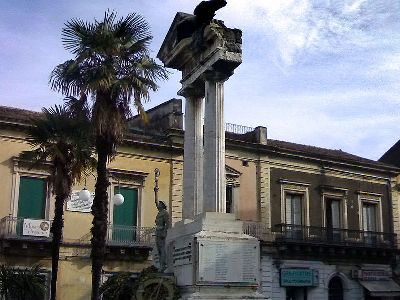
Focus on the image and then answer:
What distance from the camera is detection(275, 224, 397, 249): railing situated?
103 ft

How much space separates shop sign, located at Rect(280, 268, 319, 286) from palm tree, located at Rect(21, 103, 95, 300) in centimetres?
1361

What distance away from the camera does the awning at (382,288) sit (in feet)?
107

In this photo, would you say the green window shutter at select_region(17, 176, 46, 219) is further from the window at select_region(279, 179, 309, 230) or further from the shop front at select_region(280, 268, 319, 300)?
the window at select_region(279, 179, 309, 230)

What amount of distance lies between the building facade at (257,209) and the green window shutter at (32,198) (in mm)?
39

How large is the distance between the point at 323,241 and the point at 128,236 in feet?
34.0

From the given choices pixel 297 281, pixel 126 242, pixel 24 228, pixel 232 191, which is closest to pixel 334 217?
pixel 297 281

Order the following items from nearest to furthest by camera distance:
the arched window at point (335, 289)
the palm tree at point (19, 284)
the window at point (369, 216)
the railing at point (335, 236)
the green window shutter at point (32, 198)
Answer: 1. the palm tree at point (19, 284)
2. the green window shutter at point (32, 198)
3. the railing at point (335, 236)
4. the arched window at point (335, 289)
5. the window at point (369, 216)

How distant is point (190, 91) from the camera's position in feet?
47.3

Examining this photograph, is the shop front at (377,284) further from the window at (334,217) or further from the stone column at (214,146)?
the stone column at (214,146)

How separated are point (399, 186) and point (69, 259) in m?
19.7

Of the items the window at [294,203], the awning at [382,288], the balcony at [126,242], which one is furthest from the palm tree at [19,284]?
the awning at [382,288]

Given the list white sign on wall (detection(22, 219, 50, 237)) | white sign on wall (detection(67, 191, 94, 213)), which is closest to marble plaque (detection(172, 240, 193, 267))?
white sign on wall (detection(22, 219, 50, 237))

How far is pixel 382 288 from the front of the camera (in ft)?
108

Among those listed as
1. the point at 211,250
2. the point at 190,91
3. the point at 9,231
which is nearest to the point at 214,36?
the point at 190,91
